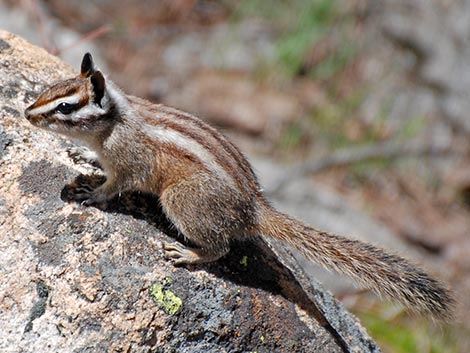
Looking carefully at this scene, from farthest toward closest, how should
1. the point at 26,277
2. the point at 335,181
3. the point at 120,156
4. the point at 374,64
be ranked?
1. the point at 374,64
2. the point at 335,181
3. the point at 120,156
4. the point at 26,277

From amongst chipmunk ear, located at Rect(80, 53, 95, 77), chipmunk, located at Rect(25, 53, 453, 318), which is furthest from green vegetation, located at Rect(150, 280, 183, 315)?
chipmunk ear, located at Rect(80, 53, 95, 77)

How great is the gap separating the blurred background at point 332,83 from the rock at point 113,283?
16.3 feet

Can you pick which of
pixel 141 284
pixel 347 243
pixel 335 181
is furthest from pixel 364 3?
pixel 141 284

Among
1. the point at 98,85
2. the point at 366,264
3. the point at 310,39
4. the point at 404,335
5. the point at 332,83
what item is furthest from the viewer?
the point at 332,83

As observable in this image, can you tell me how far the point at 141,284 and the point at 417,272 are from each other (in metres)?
1.46

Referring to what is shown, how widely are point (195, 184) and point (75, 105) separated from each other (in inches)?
27.8

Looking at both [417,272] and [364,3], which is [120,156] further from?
[364,3]

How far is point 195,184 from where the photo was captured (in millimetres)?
3648

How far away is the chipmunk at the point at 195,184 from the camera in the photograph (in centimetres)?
358

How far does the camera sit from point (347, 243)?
152 inches

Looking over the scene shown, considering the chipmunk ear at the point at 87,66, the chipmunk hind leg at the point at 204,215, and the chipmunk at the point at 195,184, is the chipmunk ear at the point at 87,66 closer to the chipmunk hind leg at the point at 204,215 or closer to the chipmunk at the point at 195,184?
the chipmunk at the point at 195,184

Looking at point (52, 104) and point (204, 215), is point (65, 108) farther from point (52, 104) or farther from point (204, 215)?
point (204, 215)

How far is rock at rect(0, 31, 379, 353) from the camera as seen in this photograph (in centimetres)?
311

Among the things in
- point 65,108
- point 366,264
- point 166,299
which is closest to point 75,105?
point 65,108
